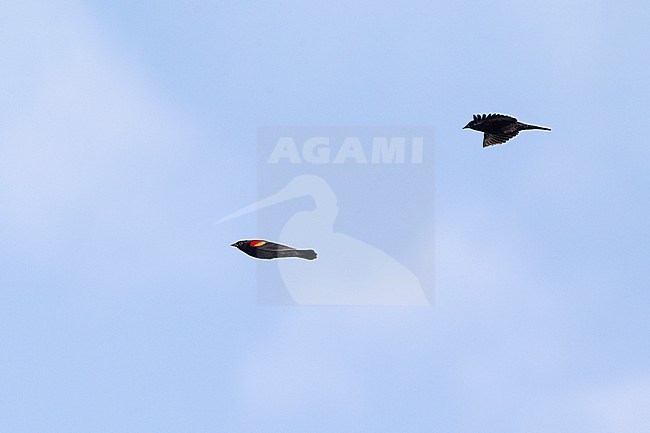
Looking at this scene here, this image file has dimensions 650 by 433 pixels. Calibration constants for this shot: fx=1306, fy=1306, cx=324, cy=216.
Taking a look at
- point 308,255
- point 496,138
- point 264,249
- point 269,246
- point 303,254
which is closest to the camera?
point 308,255

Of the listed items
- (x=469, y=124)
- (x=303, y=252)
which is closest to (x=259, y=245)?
(x=303, y=252)

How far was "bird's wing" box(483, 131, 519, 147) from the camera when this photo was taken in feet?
242

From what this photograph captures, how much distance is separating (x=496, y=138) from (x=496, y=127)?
105cm

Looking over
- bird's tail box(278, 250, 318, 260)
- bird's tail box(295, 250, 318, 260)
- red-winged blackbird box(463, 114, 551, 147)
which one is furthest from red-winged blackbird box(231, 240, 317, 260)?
red-winged blackbird box(463, 114, 551, 147)

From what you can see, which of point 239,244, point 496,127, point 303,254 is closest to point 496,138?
point 496,127

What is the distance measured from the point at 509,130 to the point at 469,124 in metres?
2.34

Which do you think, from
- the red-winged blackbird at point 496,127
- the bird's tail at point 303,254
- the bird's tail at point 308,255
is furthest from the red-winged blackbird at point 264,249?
the red-winged blackbird at point 496,127

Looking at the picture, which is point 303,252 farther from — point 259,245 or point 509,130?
point 509,130

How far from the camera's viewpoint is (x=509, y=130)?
73.4 metres

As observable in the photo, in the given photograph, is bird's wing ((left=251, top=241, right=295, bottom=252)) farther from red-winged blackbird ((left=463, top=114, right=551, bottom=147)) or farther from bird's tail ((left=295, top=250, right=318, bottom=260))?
red-winged blackbird ((left=463, top=114, right=551, bottom=147))

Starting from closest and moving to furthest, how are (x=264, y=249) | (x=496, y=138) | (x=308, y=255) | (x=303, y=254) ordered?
1. (x=308, y=255)
2. (x=303, y=254)
3. (x=264, y=249)
4. (x=496, y=138)

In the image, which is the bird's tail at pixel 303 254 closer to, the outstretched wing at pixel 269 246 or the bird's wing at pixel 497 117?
the outstretched wing at pixel 269 246

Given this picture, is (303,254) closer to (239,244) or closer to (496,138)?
(239,244)

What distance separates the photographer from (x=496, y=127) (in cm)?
7294
